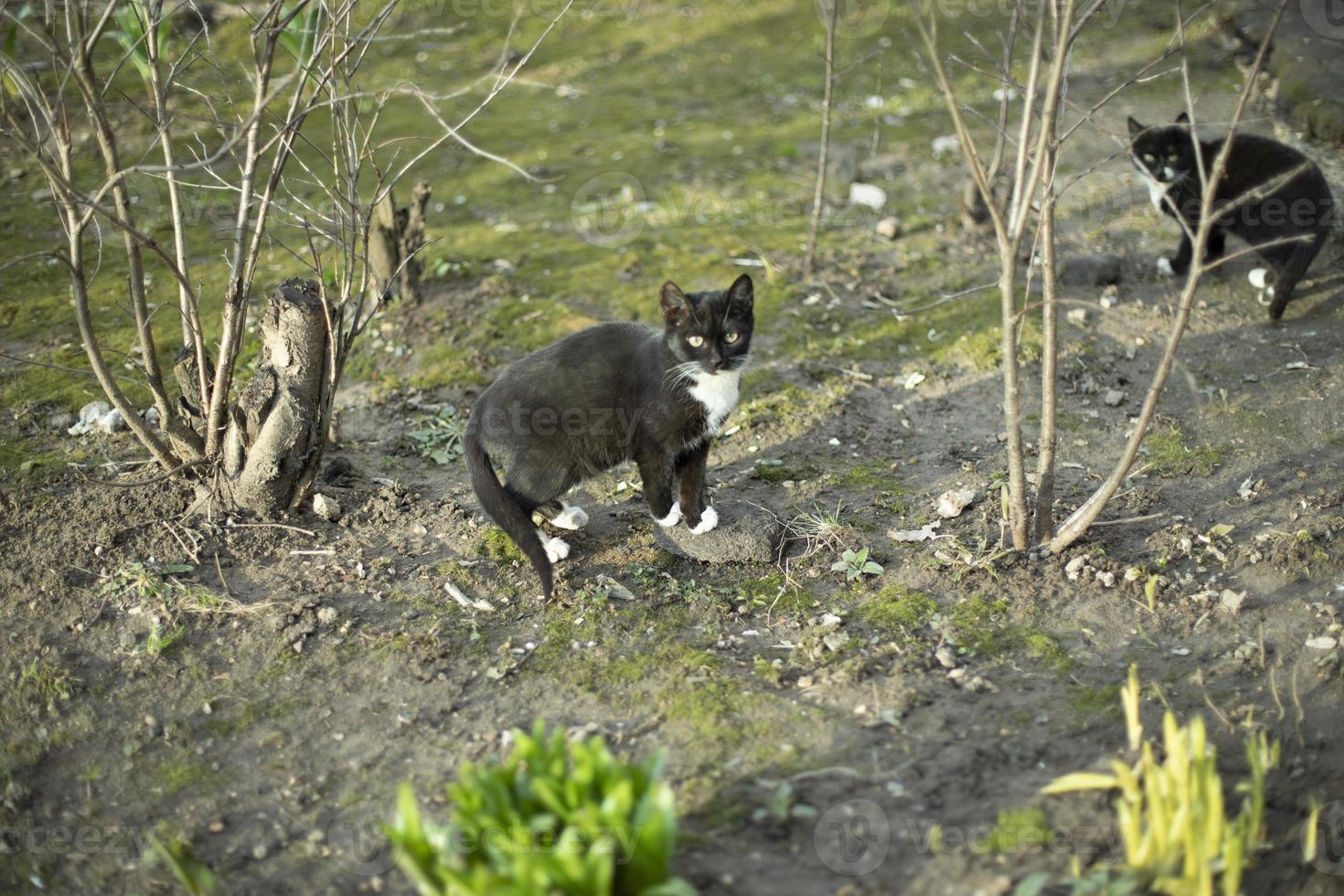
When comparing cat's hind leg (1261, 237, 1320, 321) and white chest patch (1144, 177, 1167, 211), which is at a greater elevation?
white chest patch (1144, 177, 1167, 211)

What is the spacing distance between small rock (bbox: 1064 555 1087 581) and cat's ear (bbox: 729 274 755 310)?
5.36 ft

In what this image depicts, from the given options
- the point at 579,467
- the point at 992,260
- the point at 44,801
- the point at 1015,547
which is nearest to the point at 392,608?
the point at 579,467

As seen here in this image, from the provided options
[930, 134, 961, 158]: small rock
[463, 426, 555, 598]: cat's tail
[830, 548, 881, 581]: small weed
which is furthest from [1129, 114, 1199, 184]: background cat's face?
[463, 426, 555, 598]: cat's tail

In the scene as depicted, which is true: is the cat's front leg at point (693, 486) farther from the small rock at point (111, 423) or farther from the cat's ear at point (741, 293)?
the small rock at point (111, 423)

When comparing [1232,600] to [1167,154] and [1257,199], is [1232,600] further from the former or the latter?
[1167,154]

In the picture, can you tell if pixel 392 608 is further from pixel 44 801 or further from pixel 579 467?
pixel 44 801

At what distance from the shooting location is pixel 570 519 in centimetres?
457

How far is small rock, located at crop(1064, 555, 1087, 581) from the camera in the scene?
4.03m

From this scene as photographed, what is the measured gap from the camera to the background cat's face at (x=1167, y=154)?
20.2 feet

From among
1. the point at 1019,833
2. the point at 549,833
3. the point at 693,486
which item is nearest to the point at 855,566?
the point at 693,486

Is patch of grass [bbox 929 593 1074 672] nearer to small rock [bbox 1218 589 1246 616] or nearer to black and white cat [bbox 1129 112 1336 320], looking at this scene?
small rock [bbox 1218 589 1246 616]

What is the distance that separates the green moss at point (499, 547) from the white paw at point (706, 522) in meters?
0.73

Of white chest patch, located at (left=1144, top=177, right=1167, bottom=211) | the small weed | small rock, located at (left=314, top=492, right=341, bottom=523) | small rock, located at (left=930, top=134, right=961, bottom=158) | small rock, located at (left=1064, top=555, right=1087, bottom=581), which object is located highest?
white chest patch, located at (left=1144, top=177, right=1167, bottom=211)

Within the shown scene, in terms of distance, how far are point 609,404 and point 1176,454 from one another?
2648 millimetres
